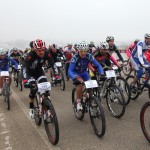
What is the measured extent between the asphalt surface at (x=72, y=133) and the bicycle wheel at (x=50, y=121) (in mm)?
143

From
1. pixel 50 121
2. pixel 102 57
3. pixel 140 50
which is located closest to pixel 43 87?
pixel 50 121

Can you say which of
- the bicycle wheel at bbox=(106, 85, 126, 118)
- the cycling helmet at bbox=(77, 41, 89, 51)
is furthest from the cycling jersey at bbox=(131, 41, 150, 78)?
the cycling helmet at bbox=(77, 41, 89, 51)

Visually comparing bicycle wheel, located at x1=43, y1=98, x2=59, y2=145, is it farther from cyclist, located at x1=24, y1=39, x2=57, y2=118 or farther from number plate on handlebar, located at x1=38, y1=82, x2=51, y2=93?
cyclist, located at x1=24, y1=39, x2=57, y2=118

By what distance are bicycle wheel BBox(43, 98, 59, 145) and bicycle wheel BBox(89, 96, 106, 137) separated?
94 centimetres

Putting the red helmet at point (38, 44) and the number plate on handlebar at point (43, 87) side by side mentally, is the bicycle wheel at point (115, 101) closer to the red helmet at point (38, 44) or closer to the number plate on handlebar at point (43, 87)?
the number plate on handlebar at point (43, 87)

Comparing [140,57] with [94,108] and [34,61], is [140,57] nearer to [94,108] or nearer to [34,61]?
[94,108]

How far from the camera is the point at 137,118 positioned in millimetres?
7219

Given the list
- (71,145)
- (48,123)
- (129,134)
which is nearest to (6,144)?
(48,123)

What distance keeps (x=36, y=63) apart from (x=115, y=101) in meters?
2.23

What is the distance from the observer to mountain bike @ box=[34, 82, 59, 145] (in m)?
5.45

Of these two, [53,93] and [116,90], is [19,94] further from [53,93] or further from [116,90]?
[116,90]

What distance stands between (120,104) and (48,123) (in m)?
2.09

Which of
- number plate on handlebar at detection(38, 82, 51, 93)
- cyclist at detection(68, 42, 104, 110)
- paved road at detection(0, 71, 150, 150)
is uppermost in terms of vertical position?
cyclist at detection(68, 42, 104, 110)

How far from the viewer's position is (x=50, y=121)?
5.76 metres
